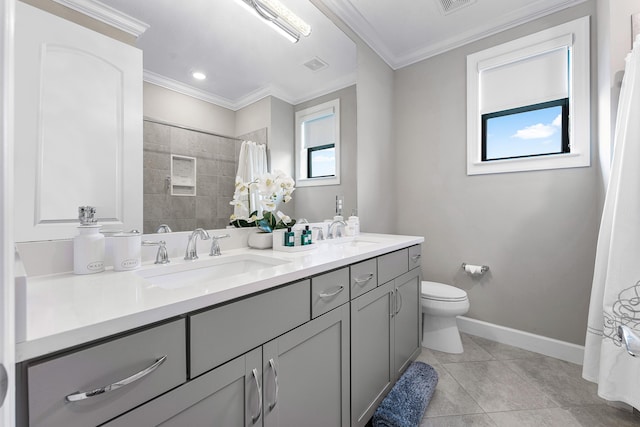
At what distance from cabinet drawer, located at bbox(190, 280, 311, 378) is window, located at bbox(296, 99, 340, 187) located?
3.27 ft

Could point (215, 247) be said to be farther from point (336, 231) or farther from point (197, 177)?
point (336, 231)

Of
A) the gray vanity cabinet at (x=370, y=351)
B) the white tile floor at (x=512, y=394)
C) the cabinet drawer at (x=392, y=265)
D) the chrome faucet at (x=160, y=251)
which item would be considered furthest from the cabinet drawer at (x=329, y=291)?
the white tile floor at (x=512, y=394)

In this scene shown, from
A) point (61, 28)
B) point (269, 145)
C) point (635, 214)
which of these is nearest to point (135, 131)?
point (61, 28)

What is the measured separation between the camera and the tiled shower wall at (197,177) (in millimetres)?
1091

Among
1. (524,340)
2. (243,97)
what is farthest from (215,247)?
(524,340)

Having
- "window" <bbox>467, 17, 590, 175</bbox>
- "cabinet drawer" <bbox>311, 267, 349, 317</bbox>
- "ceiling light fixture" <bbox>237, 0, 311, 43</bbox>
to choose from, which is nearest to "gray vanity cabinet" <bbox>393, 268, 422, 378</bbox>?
"cabinet drawer" <bbox>311, 267, 349, 317</bbox>

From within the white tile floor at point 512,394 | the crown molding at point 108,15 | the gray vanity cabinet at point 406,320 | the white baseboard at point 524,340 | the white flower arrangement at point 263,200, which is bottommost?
the white tile floor at point 512,394

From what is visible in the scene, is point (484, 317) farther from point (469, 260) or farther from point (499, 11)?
point (499, 11)

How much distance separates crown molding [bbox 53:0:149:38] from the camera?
907 millimetres

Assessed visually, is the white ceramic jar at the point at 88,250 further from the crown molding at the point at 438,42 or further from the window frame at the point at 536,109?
the window frame at the point at 536,109

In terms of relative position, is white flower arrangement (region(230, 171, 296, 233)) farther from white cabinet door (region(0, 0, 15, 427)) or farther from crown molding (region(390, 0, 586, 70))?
crown molding (region(390, 0, 586, 70))

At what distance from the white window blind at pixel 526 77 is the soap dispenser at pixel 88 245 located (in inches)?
109

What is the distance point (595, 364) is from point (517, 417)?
51 centimetres

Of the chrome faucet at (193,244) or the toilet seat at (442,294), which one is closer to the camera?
the chrome faucet at (193,244)
